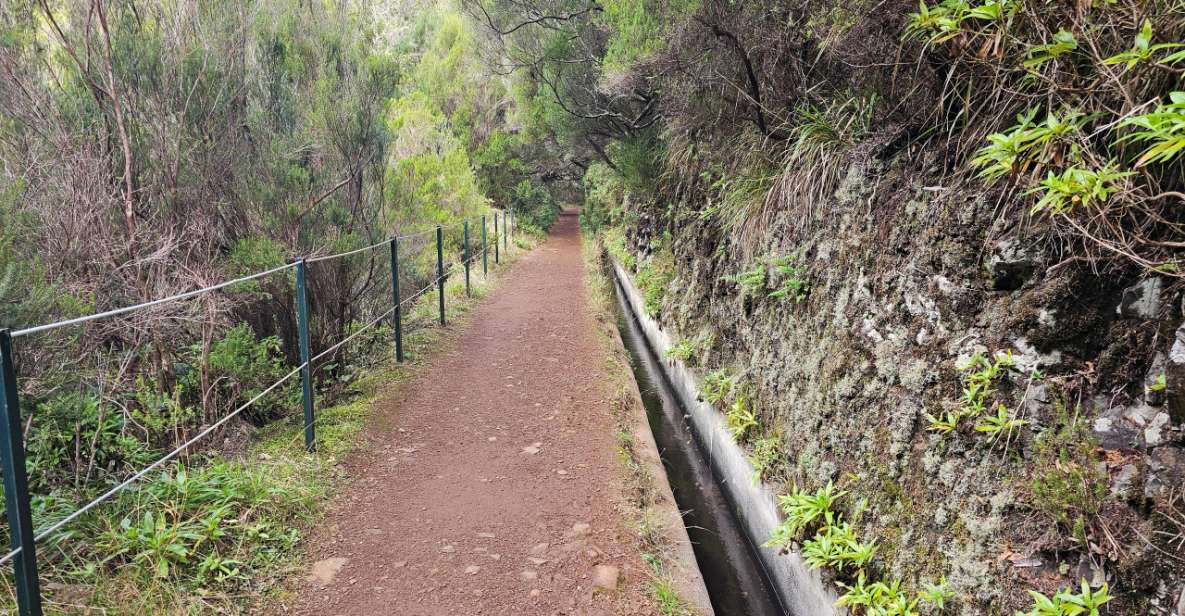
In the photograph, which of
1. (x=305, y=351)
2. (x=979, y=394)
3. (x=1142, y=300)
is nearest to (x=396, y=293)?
(x=305, y=351)

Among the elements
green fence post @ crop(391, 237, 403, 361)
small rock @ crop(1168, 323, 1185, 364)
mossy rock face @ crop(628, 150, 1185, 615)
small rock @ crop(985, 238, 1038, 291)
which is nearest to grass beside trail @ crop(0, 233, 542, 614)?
green fence post @ crop(391, 237, 403, 361)

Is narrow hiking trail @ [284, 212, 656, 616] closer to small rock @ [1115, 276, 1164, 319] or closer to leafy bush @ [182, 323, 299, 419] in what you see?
leafy bush @ [182, 323, 299, 419]

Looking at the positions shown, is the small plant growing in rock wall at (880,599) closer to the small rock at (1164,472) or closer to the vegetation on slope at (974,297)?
the vegetation on slope at (974,297)

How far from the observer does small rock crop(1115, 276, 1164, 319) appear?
2430 mm

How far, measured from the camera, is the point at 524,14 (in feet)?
41.4

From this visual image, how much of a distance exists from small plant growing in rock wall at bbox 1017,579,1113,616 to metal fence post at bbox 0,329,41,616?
11.2 feet

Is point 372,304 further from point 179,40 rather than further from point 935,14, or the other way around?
point 935,14

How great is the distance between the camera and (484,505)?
14.6 feet

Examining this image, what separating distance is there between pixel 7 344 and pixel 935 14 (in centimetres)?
396

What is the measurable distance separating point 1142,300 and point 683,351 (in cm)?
494

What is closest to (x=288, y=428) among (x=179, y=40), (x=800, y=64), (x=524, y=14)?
(x=179, y=40)

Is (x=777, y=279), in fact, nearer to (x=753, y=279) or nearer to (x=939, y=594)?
(x=753, y=279)

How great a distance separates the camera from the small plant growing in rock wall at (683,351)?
23.7 ft

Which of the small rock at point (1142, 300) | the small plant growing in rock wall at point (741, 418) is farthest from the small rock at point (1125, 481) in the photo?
the small plant growing in rock wall at point (741, 418)
